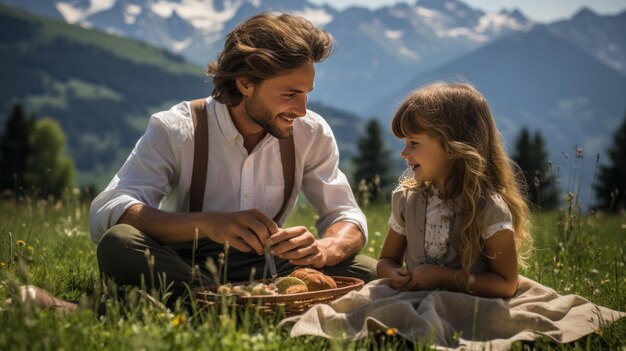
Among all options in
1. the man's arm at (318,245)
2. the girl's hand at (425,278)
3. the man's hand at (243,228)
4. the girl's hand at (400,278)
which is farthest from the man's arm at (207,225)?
the girl's hand at (425,278)

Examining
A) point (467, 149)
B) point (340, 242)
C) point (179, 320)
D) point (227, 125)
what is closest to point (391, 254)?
point (340, 242)

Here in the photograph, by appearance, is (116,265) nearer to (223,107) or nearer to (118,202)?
(118,202)

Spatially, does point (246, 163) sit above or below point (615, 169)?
below

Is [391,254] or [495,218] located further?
[391,254]

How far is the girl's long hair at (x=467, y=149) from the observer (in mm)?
3908

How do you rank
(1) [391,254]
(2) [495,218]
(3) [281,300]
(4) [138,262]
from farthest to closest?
(1) [391,254], (4) [138,262], (2) [495,218], (3) [281,300]

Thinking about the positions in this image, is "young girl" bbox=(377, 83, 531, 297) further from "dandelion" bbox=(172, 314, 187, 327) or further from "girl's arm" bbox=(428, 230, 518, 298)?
"dandelion" bbox=(172, 314, 187, 327)

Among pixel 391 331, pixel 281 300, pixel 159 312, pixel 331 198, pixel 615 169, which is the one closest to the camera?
pixel 391 331

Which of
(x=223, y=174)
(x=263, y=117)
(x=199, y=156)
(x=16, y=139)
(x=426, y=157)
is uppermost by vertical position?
(x=263, y=117)

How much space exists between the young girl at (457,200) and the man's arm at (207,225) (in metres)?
0.81

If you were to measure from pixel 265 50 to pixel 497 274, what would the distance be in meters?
2.15

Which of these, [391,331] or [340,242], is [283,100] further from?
[391,331]

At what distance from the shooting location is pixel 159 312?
3.34 metres

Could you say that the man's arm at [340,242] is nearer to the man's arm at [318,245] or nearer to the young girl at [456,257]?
the man's arm at [318,245]
